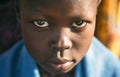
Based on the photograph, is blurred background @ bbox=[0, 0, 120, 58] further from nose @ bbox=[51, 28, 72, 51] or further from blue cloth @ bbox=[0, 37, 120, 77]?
nose @ bbox=[51, 28, 72, 51]

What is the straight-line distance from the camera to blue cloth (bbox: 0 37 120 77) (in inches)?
42.9

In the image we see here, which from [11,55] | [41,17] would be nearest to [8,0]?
[11,55]

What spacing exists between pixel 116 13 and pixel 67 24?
638 millimetres

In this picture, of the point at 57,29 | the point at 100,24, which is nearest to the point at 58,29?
the point at 57,29

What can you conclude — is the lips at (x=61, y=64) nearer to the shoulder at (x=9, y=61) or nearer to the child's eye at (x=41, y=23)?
the child's eye at (x=41, y=23)

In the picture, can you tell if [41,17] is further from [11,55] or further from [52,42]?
[11,55]

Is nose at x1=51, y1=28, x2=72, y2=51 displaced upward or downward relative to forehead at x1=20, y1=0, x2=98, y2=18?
downward

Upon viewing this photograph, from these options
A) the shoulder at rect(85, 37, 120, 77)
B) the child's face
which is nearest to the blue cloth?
the shoulder at rect(85, 37, 120, 77)

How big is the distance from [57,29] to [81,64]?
0.80 feet

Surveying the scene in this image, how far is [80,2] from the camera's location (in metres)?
0.87

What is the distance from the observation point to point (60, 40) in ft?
2.88

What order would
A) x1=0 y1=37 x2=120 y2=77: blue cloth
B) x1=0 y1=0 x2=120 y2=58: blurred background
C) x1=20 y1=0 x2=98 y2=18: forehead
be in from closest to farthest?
1. x1=20 y1=0 x2=98 y2=18: forehead
2. x1=0 y1=37 x2=120 y2=77: blue cloth
3. x1=0 y1=0 x2=120 y2=58: blurred background

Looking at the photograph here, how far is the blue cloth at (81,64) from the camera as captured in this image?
109cm

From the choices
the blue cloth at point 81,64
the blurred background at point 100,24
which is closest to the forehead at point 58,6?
the blue cloth at point 81,64
